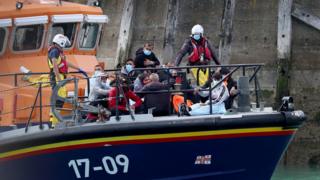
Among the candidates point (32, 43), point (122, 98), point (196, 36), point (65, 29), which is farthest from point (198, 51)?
point (32, 43)

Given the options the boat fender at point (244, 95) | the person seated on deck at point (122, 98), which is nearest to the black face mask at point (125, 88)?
the person seated on deck at point (122, 98)

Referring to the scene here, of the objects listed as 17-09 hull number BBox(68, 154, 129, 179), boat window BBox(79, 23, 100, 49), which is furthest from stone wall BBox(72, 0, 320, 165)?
17-09 hull number BBox(68, 154, 129, 179)

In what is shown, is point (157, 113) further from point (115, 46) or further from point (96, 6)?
point (115, 46)

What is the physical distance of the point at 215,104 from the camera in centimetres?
1105

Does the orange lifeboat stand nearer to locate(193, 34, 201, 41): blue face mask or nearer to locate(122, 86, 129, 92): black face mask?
locate(122, 86, 129, 92): black face mask

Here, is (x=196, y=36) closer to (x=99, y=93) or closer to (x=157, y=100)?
(x=157, y=100)

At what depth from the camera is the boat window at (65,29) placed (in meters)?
12.5

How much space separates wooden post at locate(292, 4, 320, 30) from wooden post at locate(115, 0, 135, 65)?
412 centimetres

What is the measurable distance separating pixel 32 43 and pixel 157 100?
229 centimetres

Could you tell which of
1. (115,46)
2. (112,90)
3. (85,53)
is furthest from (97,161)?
(115,46)

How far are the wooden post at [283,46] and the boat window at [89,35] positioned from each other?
8.47 m

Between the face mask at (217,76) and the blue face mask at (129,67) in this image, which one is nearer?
the face mask at (217,76)

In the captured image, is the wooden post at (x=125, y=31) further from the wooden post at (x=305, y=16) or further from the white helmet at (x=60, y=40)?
the white helmet at (x=60, y=40)

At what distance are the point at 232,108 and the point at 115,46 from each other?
39.3 ft
